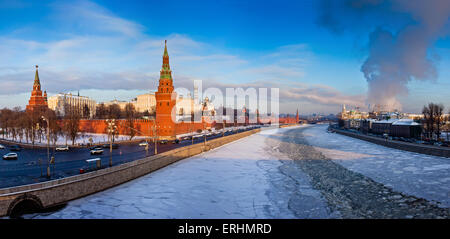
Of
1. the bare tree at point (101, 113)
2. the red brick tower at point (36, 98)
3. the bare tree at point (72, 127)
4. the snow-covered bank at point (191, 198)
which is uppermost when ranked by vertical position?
the red brick tower at point (36, 98)

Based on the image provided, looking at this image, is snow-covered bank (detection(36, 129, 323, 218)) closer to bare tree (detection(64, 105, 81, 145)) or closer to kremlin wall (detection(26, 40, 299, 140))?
bare tree (detection(64, 105, 81, 145))

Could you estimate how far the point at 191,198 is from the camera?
2069cm

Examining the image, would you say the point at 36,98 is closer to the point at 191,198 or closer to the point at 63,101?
the point at 63,101

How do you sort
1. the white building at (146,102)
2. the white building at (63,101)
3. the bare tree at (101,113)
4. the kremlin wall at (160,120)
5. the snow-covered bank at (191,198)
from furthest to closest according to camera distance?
1. the white building at (146,102)
2. the white building at (63,101)
3. the bare tree at (101,113)
4. the kremlin wall at (160,120)
5. the snow-covered bank at (191,198)

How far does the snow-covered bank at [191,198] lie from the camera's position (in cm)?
1722

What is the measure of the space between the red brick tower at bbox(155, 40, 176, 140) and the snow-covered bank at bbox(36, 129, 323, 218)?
108ft

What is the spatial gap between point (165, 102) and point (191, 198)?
46.8 metres

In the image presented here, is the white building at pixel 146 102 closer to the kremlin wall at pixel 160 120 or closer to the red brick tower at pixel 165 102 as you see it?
the kremlin wall at pixel 160 120

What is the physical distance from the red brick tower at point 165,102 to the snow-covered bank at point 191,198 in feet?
108

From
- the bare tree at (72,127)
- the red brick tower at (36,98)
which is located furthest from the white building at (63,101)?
the bare tree at (72,127)

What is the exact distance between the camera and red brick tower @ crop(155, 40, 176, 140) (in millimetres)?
63875
